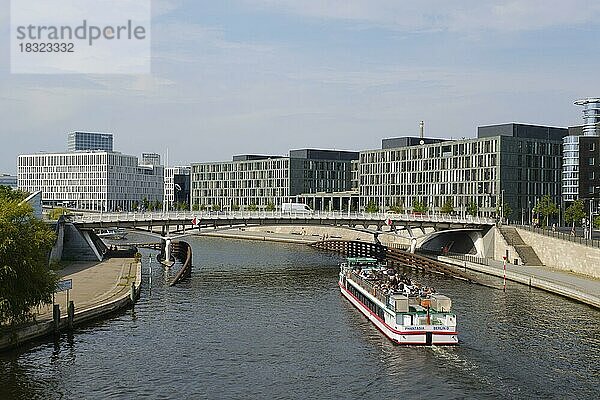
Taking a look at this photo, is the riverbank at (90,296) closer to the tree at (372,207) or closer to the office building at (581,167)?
the tree at (372,207)

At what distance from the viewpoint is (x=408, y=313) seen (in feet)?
183

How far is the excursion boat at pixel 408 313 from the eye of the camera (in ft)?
179

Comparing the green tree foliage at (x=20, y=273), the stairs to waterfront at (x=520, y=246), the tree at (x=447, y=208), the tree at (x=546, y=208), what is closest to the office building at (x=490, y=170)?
the tree at (x=447, y=208)

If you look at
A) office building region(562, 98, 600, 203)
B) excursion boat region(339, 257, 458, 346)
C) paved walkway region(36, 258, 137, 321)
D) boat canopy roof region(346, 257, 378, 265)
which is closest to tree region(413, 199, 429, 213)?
office building region(562, 98, 600, 203)

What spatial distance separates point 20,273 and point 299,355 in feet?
62.8

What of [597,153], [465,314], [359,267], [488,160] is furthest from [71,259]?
[597,153]

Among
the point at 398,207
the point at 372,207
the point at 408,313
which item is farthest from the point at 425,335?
the point at 398,207

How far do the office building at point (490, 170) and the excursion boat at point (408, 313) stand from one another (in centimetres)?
8585

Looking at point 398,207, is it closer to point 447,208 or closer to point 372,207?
point 372,207

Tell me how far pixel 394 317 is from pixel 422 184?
12130cm

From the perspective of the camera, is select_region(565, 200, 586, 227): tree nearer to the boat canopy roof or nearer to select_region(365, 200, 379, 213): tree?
the boat canopy roof

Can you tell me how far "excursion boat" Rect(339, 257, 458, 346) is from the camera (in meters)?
54.5

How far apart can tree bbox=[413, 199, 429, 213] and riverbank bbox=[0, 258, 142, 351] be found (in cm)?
7505

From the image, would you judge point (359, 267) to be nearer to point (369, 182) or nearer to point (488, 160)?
point (488, 160)
